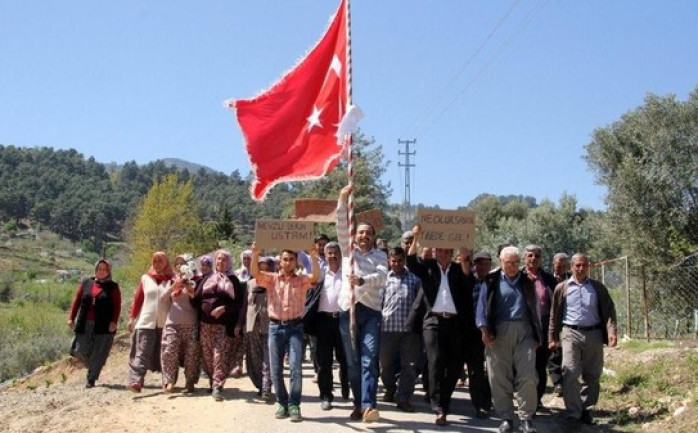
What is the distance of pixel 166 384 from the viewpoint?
1035 centimetres

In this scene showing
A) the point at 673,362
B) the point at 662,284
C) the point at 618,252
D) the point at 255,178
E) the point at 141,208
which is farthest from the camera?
the point at 141,208

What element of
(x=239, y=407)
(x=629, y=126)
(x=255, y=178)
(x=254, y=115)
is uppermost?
(x=629, y=126)

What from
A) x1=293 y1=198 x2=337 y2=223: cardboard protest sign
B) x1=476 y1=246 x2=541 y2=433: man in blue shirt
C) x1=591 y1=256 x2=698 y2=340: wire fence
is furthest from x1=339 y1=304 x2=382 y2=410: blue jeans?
x1=591 y1=256 x2=698 y2=340: wire fence

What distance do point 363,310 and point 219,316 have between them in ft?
8.26

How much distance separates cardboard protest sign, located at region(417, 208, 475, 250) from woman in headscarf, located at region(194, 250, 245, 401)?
307 cm

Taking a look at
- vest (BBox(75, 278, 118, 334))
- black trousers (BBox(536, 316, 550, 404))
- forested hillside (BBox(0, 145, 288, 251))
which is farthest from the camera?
A: forested hillside (BBox(0, 145, 288, 251))

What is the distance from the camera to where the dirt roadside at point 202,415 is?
8219mm

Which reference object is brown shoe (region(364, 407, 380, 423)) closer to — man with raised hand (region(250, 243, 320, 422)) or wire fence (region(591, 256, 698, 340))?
man with raised hand (region(250, 243, 320, 422))

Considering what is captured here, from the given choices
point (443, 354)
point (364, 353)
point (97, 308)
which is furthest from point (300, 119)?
point (97, 308)

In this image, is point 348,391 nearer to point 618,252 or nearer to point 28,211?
point 618,252

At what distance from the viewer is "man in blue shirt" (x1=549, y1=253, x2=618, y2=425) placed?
8734mm

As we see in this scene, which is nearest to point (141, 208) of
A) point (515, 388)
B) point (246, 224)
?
point (515, 388)

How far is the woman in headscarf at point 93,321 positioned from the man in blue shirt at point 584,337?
680 cm

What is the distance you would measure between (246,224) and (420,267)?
426 feet
